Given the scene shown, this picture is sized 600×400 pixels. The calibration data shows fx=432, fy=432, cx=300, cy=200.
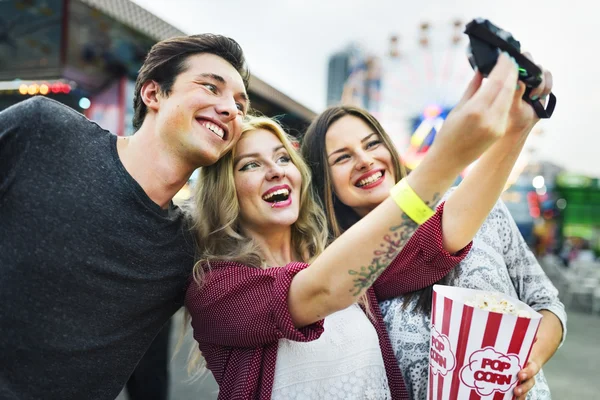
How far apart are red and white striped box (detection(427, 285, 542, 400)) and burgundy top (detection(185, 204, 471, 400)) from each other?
334mm

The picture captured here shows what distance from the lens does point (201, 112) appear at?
1.76 metres

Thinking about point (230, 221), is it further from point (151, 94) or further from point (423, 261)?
point (423, 261)

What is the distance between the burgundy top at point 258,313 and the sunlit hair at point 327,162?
61 centimetres

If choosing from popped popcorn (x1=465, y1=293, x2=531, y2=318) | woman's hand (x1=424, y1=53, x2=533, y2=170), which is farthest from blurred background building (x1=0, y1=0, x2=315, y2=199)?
woman's hand (x1=424, y1=53, x2=533, y2=170)

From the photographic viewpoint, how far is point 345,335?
160cm

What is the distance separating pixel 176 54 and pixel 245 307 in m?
1.16

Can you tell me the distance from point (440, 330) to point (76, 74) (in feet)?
19.8

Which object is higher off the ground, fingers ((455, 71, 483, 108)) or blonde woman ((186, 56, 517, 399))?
fingers ((455, 71, 483, 108))

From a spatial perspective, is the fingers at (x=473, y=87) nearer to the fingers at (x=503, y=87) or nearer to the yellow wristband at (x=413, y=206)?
the fingers at (x=503, y=87)

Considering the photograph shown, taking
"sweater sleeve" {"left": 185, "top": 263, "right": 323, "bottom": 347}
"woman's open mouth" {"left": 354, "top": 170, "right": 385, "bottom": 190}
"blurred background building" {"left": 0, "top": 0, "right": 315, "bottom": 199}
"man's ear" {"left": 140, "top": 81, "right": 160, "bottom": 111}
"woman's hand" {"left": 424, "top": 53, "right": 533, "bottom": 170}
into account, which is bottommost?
"blurred background building" {"left": 0, "top": 0, "right": 315, "bottom": 199}

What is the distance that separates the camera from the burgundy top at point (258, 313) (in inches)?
52.7

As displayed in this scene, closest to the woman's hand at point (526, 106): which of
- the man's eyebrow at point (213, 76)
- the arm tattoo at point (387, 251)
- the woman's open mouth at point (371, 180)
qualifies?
the arm tattoo at point (387, 251)

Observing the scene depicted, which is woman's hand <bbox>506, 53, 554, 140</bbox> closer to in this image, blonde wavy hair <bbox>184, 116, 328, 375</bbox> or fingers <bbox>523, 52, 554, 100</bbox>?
fingers <bbox>523, 52, 554, 100</bbox>

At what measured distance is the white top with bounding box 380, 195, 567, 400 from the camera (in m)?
1.61
